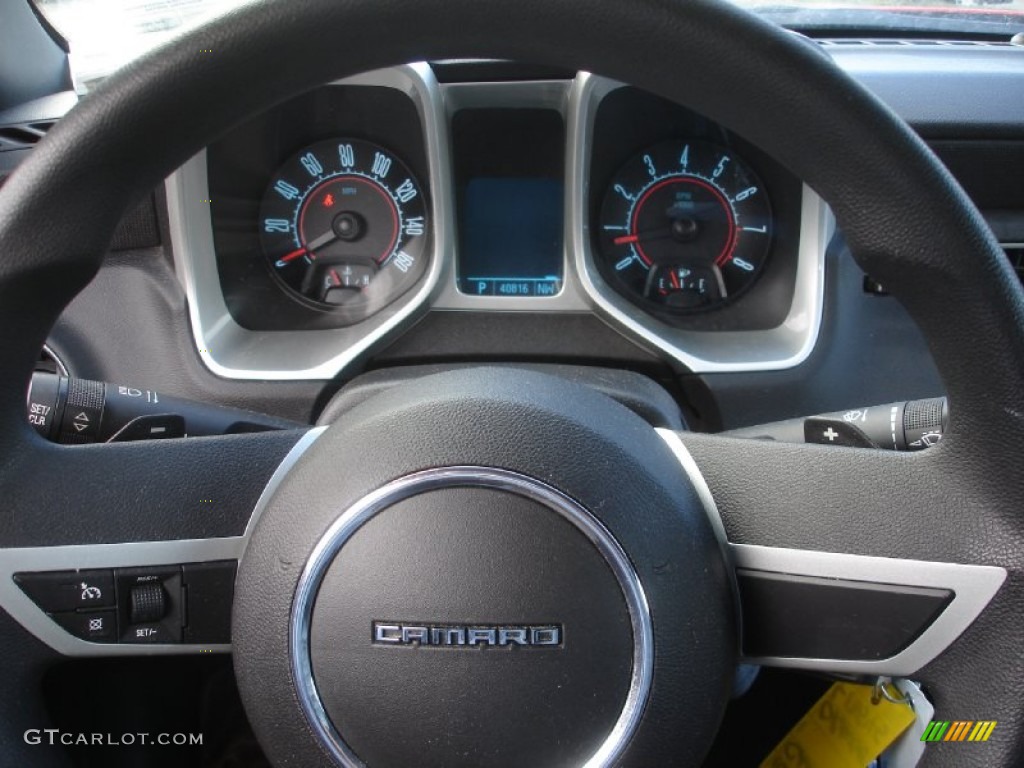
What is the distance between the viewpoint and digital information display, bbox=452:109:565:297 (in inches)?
96.7

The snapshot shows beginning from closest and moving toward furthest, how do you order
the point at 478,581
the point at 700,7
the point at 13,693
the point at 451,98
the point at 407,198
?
the point at 700,7, the point at 478,581, the point at 13,693, the point at 451,98, the point at 407,198

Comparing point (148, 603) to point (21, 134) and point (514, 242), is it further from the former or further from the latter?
point (21, 134)

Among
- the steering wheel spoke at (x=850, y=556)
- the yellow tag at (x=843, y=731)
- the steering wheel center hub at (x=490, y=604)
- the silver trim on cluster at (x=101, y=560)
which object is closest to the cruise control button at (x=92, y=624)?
the silver trim on cluster at (x=101, y=560)

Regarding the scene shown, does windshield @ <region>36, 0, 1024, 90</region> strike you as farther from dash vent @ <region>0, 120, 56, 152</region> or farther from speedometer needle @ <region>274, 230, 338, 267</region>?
A: speedometer needle @ <region>274, 230, 338, 267</region>

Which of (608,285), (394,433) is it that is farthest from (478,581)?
(608,285)

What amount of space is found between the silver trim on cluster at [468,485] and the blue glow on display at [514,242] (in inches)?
59.7

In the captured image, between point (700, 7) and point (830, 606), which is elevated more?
point (700, 7)

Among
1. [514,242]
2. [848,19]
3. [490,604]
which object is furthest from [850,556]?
[848,19]

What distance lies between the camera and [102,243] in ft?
3.07

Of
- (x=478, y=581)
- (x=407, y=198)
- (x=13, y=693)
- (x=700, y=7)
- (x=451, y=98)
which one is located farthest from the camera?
(x=407, y=198)

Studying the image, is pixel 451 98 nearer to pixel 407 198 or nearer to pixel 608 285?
pixel 407 198

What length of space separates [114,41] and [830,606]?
225cm

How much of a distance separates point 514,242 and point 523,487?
1579 mm

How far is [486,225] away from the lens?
2510 mm
